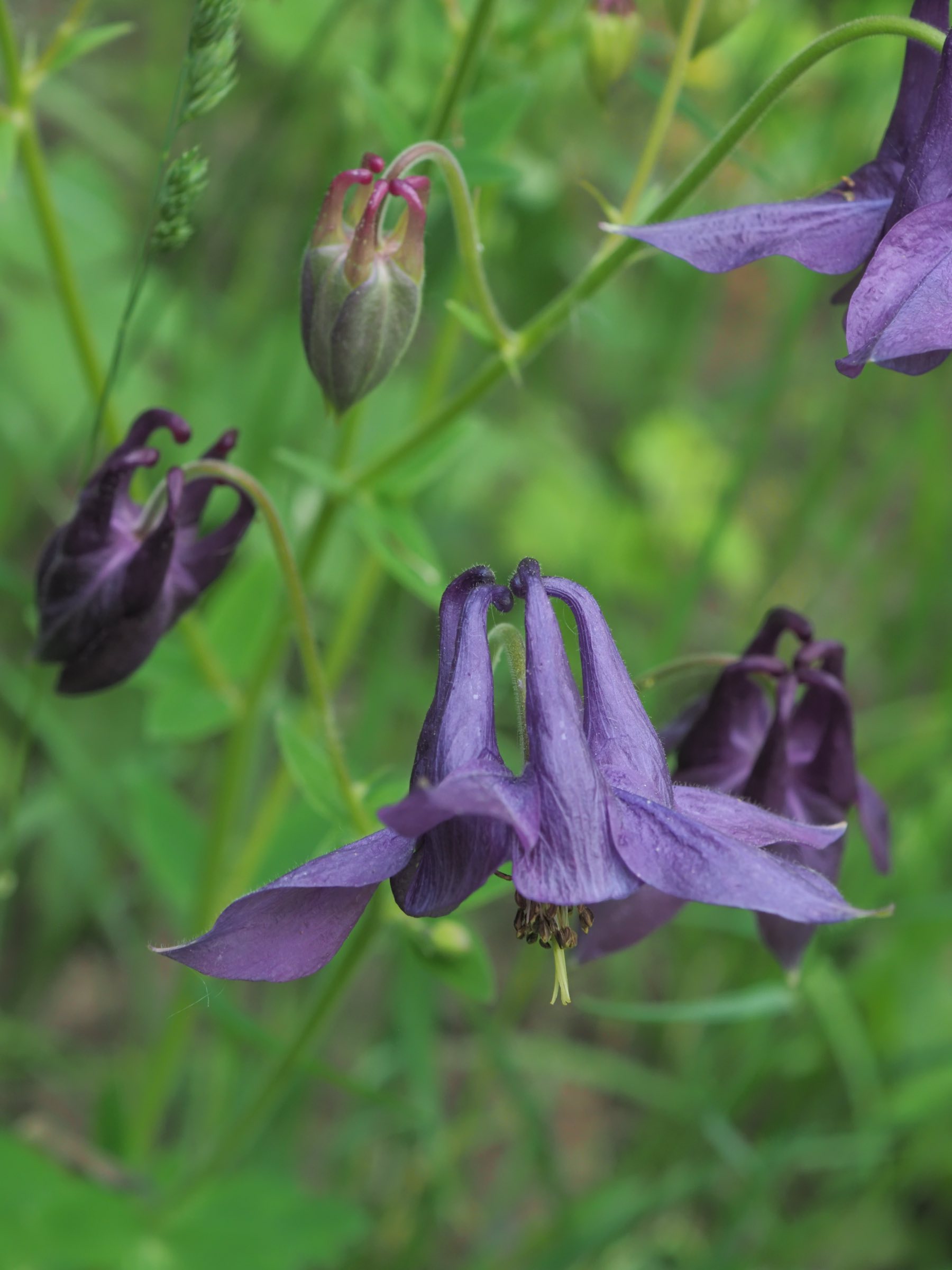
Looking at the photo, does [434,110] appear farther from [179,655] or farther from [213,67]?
[179,655]

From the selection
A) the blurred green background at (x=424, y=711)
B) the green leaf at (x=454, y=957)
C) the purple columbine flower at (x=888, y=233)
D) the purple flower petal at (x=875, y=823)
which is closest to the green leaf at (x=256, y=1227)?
the blurred green background at (x=424, y=711)

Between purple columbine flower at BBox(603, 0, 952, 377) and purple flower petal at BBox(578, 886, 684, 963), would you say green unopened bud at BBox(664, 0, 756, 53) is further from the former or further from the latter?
purple flower petal at BBox(578, 886, 684, 963)

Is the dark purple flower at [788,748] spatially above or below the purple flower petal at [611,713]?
below

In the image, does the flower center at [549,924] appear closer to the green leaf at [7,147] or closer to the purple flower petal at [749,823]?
the purple flower petal at [749,823]

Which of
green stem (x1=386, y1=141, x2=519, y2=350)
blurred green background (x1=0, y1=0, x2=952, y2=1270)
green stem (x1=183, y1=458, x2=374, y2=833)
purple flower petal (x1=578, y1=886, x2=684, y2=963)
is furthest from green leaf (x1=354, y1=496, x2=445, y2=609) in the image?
purple flower petal (x1=578, y1=886, x2=684, y2=963)

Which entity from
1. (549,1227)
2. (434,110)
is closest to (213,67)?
(434,110)

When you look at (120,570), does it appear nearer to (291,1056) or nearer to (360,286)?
(360,286)
